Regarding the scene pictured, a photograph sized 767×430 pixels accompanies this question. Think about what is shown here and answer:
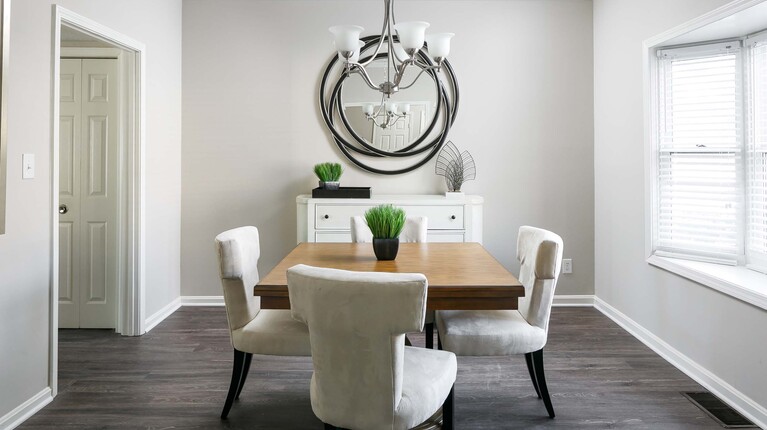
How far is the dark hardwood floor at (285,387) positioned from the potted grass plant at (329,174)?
1.27m

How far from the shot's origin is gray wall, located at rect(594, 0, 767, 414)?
8.45 ft

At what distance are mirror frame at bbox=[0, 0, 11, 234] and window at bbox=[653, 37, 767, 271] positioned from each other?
135 inches

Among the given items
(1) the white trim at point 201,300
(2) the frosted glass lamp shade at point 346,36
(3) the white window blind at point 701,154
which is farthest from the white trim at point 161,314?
(3) the white window blind at point 701,154

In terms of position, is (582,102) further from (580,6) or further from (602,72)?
(580,6)

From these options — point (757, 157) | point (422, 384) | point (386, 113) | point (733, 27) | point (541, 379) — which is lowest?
point (541, 379)

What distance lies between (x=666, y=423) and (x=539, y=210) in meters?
2.22

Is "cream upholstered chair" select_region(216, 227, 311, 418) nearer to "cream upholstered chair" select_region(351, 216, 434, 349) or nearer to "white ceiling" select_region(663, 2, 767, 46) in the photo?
"cream upholstered chair" select_region(351, 216, 434, 349)

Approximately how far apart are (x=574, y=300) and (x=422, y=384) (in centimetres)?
305

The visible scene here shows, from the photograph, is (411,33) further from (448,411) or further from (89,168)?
(89,168)

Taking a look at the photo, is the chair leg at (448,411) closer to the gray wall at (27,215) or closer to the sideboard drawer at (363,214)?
the gray wall at (27,215)

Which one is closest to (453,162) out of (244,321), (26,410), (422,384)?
(244,321)

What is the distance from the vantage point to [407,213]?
3.92 meters

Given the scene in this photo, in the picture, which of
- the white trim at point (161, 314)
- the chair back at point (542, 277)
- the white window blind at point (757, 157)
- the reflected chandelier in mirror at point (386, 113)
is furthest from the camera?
the reflected chandelier in mirror at point (386, 113)

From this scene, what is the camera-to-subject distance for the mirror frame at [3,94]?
7.15 ft
